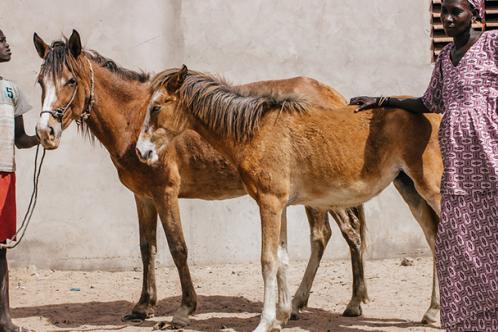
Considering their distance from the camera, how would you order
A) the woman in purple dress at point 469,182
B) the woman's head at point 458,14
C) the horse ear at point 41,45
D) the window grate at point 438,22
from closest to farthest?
1. the woman in purple dress at point 469,182
2. the woman's head at point 458,14
3. the horse ear at point 41,45
4. the window grate at point 438,22

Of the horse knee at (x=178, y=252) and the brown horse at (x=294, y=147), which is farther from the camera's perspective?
the horse knee at (x=178, y=252)

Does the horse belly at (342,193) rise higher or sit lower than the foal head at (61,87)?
lower

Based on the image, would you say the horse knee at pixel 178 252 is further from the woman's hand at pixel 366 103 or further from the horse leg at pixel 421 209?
the woman's hand at pixel 366 103

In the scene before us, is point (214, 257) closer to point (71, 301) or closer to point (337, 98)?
point (71, 301)

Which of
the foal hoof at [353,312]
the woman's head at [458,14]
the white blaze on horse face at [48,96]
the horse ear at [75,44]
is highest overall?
the horse ear at [75,44]

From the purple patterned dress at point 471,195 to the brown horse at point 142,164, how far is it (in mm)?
2045

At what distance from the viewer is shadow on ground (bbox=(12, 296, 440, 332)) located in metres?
6.09

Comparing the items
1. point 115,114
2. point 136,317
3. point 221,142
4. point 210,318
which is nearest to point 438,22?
point 221,142

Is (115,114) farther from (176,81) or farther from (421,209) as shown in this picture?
(421,209)

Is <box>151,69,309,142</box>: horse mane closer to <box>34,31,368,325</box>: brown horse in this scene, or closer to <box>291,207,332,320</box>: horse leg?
<box>34,31,368,325</box>: brown horse

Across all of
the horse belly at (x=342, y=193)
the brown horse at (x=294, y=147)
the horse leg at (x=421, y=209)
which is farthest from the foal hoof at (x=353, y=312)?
the horse belly at (x=342, y=193)

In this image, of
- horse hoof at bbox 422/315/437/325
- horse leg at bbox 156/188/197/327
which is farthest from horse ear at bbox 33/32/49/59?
horse hoof at bbox 422/315/437/325

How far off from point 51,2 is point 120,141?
8.97ft

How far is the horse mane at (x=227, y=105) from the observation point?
5.66 m
